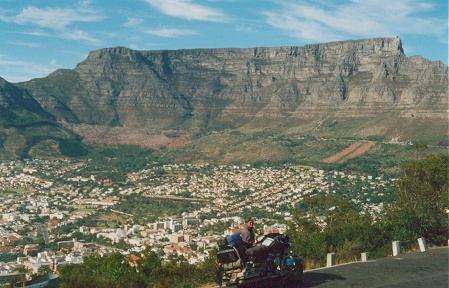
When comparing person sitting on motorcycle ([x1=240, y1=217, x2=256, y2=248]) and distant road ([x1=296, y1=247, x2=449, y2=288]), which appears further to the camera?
distant road ([x1=296, y1=247, x2=449, y2=288])

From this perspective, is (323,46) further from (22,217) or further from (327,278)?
(327,278)

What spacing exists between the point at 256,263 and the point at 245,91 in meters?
174

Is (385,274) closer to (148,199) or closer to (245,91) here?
(148,199)

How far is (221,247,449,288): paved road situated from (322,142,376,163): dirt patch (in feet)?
308

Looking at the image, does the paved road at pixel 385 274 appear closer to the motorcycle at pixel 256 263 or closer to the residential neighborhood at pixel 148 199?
the motorcycle at pixel 256 263

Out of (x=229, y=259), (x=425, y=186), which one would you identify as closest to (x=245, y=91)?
(x=425, y=186)

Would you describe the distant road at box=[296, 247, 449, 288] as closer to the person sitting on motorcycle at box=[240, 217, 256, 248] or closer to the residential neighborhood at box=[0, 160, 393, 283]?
the person sitting on motorcycle at box=[240, 217, 256, 248]

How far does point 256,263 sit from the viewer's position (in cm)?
1005

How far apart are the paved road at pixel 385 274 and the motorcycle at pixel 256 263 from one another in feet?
0.77

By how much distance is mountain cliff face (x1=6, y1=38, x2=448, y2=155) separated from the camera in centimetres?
14188

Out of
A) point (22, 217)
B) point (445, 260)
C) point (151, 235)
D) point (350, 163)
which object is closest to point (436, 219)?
point (445, 260)

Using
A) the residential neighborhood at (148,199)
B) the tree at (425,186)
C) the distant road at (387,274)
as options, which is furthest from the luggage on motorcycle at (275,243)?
the residential neighborhood at (148,199)

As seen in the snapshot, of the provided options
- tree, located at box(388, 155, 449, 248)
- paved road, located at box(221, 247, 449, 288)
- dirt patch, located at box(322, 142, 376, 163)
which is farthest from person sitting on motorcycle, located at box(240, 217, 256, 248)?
dirt patch, located at box(322, 142, 376, 163)

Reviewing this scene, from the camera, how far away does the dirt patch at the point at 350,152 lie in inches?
4208
